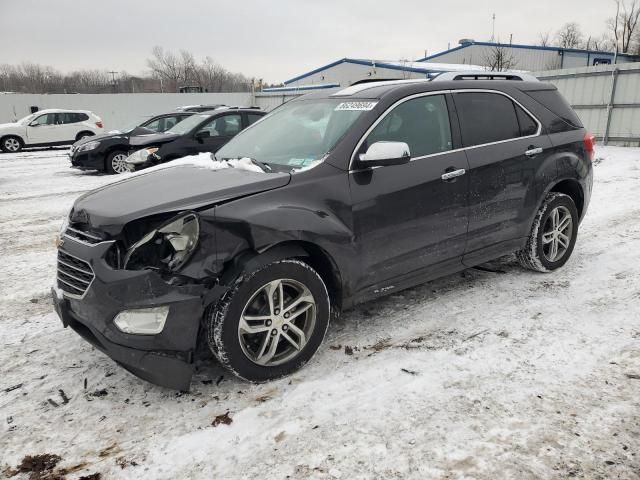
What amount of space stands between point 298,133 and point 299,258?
3.67ft

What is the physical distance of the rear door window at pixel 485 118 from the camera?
390 centimetres

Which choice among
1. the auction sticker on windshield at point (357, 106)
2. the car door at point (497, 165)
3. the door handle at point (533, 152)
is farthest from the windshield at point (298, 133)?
the door handle at point (533, 152)

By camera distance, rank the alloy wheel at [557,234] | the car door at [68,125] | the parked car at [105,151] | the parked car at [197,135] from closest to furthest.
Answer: the alloy wheel at [557,234] < the parked car at [197,135] < the parked car at [105,151] < the car door at [68,125]

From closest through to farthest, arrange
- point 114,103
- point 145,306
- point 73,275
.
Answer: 1. point 145,306
2. point 73,275
3. point 114,103

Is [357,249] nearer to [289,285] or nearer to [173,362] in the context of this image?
[289,285]

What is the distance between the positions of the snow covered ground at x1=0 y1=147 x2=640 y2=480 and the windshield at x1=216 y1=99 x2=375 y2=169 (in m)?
1.33

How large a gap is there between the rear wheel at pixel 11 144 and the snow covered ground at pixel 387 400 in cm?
1842

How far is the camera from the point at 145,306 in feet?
8.36

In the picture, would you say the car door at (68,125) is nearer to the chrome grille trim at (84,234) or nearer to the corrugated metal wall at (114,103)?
the corrugated metal wall at (114,103)

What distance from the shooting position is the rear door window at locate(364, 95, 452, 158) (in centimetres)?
346

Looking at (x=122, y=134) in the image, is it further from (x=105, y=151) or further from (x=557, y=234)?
(x=557, y=234)

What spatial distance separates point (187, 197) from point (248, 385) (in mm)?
1172

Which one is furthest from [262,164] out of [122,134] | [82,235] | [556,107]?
[122,134]

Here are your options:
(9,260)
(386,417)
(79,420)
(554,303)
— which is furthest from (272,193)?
(9,260)
